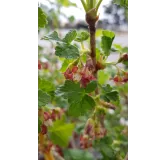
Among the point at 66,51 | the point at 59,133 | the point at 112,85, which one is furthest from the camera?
the point at 112,85

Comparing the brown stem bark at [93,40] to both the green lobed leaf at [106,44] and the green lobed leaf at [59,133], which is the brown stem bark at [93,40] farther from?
the green lobed leaf at [59,133]

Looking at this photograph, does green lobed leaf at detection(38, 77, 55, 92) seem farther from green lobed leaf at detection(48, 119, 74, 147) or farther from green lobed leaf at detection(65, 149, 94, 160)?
green lobed leaf at detection(65, 149, 94, 160)

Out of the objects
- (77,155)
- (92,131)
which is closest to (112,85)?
(77,155)

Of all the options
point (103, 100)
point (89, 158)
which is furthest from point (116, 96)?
point (89, 158)

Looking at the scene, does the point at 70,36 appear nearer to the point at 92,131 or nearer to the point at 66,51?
the point at 66,51

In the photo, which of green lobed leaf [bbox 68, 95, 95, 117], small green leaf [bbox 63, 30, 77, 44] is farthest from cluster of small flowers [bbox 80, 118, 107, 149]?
small green leaf [bbox 63, 30, 77, 44]

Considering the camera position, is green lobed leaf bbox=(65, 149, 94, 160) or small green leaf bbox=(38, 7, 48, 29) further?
green lobed leaf bbox=(65, 149, 94, 160)
